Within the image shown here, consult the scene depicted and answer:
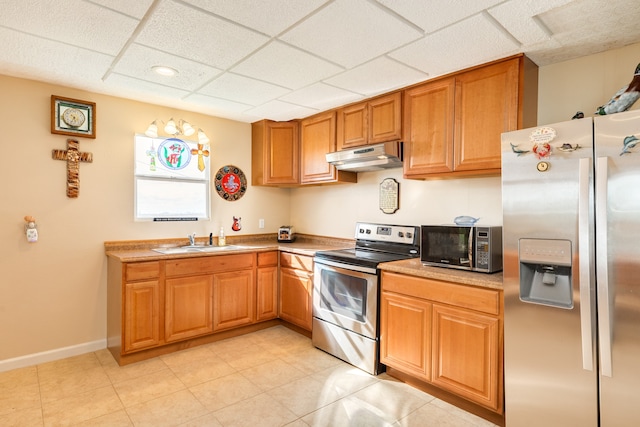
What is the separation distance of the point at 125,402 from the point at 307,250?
1912mm

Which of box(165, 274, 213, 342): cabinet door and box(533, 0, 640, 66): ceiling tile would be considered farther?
box(165, 274, 213, 342): cabinet door

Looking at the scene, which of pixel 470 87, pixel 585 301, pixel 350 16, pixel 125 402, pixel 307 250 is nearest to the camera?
pixel 585 301

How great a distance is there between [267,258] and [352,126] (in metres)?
1.66

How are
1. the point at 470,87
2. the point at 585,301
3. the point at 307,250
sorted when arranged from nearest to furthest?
the point at 585,301 → the point at 470,87 → the point at 307,250

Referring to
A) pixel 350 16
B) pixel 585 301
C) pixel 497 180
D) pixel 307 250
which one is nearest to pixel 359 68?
pixel 350 16

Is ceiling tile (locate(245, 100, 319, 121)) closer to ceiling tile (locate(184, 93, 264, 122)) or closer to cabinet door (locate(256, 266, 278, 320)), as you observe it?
ceiling tile (locate(184, 93, 264, 122))

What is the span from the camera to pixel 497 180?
2.74 meters

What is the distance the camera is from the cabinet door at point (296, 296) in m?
3.55

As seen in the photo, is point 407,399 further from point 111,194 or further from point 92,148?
point 92,148

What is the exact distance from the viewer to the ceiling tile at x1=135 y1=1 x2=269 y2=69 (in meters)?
1.91

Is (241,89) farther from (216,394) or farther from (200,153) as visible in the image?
(216,394)

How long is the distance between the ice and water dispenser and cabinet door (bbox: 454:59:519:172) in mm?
749

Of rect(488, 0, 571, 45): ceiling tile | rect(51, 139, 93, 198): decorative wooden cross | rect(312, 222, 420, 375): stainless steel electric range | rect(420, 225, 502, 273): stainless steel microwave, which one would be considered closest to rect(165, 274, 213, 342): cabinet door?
rect(312, 222, 420, 375): stainless steel electric range

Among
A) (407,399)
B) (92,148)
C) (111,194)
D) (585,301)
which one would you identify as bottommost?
(407,399)
